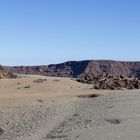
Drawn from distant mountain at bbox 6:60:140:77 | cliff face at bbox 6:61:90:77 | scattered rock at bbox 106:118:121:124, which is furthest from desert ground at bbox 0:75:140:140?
cliff face at bbox 6:61:90:77

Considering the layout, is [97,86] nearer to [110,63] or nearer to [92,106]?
[92,106]

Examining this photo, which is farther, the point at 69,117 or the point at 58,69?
the point at 58,69

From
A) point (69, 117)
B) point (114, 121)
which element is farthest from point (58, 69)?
point (114, 121)

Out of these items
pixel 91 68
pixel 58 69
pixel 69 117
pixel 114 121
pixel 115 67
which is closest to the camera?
pixel 114 121

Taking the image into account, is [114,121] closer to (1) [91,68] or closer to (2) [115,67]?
(1) [91,68]

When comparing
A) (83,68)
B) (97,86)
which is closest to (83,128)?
(97,86)

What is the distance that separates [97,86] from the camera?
31609 millimetres

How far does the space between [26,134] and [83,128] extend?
65.9 inches

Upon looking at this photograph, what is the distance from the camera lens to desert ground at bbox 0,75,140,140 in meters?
13.7

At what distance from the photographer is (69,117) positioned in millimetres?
18453

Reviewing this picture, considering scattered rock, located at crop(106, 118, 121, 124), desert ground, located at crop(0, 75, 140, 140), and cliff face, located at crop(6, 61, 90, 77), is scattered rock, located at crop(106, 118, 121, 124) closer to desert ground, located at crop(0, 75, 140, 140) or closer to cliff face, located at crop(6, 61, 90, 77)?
desert ground, located at crop(0, 75, 140, 140)

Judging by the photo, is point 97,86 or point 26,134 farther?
point 97,86

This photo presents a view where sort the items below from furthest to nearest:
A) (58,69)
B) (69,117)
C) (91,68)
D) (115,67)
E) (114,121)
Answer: (58,69) → (115,67) → (91,68) → (69,117) → (114,121)

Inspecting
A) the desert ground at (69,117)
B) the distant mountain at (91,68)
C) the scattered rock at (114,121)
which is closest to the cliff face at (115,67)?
the distant mountain at (91,68)
